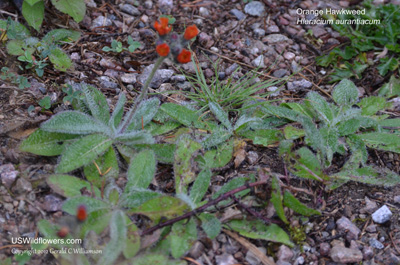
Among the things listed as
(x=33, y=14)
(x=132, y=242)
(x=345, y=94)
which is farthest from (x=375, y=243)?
(x=33, y=14)

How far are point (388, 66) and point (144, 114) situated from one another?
244 centimetres

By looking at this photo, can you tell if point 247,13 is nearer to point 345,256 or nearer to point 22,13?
point 22,13

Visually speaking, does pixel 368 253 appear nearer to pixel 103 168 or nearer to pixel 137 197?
pixel 137 197

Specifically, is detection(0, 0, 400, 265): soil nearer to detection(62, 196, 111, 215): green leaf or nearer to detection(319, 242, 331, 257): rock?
detection(319, 242, 331, 257): rock

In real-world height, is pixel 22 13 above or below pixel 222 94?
above

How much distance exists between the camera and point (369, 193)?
9.07ft

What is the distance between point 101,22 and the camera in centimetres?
381

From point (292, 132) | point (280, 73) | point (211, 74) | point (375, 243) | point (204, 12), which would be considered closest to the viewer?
point (375, 243)

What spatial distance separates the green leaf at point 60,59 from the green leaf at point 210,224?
5.75 ft

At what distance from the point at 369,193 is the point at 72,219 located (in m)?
2.01

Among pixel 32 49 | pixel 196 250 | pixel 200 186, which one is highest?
pixel 32 49

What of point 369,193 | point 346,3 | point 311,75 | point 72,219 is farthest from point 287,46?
point 72,219

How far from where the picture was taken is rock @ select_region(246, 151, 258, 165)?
2.90 m

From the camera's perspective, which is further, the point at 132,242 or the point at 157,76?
the point at 157,76
